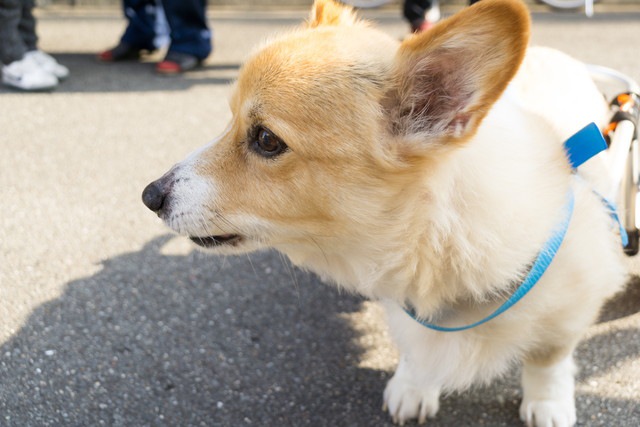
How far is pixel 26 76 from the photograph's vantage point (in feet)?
15.6

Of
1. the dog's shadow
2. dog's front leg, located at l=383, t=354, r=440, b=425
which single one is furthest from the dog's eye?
the dog's shadow

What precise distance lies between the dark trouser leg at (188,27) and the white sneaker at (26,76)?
1.04 meters

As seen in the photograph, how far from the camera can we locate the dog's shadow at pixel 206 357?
2.10m

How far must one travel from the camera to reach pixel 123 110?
4.70 meters

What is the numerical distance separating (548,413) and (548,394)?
0.06m

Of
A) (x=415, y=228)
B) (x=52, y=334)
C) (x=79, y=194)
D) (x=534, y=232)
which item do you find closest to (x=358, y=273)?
(x=415, y=228)

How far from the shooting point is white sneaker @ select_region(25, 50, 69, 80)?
4.90 m

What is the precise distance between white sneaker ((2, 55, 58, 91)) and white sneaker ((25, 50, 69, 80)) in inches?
1.5

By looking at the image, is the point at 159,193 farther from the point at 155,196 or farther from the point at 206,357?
the point at 206,357

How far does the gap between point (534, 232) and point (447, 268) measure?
0.80ft

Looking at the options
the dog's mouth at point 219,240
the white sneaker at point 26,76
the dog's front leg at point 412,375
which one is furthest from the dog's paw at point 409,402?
the white sneaker at point 26,76

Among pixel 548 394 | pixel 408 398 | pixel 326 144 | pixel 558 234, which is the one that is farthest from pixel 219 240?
pixel 548 394

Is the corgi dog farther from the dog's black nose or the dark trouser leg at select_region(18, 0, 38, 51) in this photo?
the dark trouser leg at select_region(18, 0, 38, 51)

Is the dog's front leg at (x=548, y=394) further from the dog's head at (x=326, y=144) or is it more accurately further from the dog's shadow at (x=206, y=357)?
the dog's head at (x=326, y=144)
